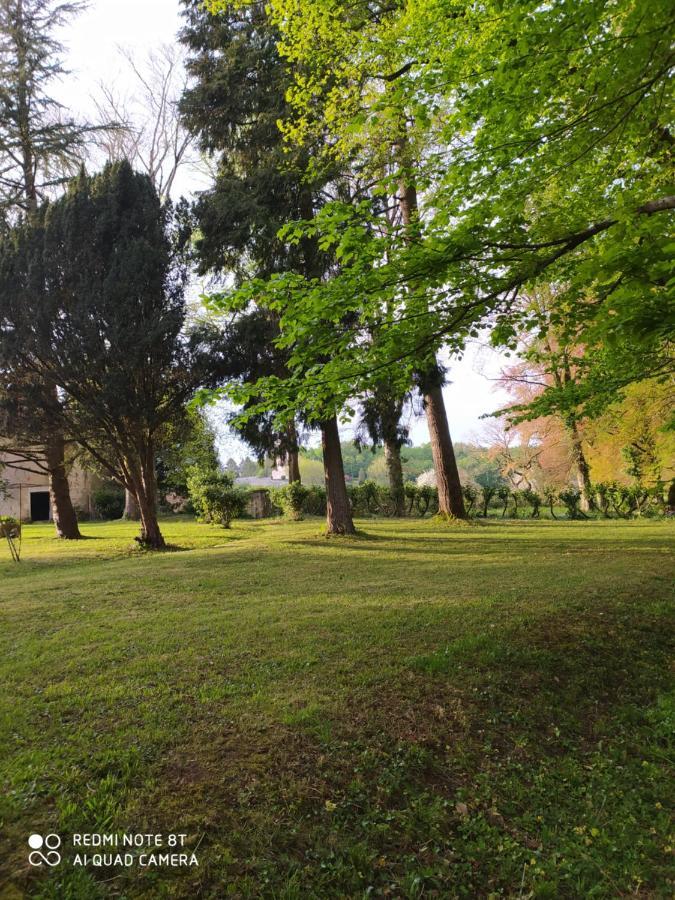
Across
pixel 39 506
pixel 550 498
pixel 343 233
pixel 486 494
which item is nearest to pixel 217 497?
pixel 486 494

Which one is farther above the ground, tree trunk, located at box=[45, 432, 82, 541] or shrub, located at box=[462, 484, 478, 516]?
tree trunk, located at box=[45, 432, 82, 541]

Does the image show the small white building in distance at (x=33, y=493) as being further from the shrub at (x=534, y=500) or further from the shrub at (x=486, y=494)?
the shrub at (x=534, y=500)

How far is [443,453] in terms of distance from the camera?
1382cm

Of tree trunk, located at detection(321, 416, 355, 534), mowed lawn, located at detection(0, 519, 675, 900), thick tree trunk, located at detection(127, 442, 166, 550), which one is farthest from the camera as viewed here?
tree trunk, located at detection(321, 416, 355, 534)

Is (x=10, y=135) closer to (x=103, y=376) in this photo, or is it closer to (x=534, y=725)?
(x=103, y=376)

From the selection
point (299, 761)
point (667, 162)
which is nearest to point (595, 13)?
point (667, 162)

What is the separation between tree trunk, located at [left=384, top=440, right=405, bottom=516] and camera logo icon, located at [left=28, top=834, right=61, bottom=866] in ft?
45.9

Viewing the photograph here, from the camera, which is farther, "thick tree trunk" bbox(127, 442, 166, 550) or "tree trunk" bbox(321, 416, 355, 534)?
"tree trunk" bbox(321, 416, 355, 534)

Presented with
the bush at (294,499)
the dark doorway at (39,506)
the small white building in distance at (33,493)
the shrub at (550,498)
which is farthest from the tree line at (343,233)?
the dark doorway at (39,506)

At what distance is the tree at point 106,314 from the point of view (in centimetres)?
1027

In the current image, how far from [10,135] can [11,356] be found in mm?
8406

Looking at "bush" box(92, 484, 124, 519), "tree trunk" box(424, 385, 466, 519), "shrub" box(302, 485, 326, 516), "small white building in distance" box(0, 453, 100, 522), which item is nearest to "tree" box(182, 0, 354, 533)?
"tree trunk" box(424, 385, 466, 519)

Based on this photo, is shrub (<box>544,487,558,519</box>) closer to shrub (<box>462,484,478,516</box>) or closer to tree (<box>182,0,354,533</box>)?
shrub (<box>462,484,478,516</box>)

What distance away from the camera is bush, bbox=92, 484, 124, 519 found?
25.3 m
